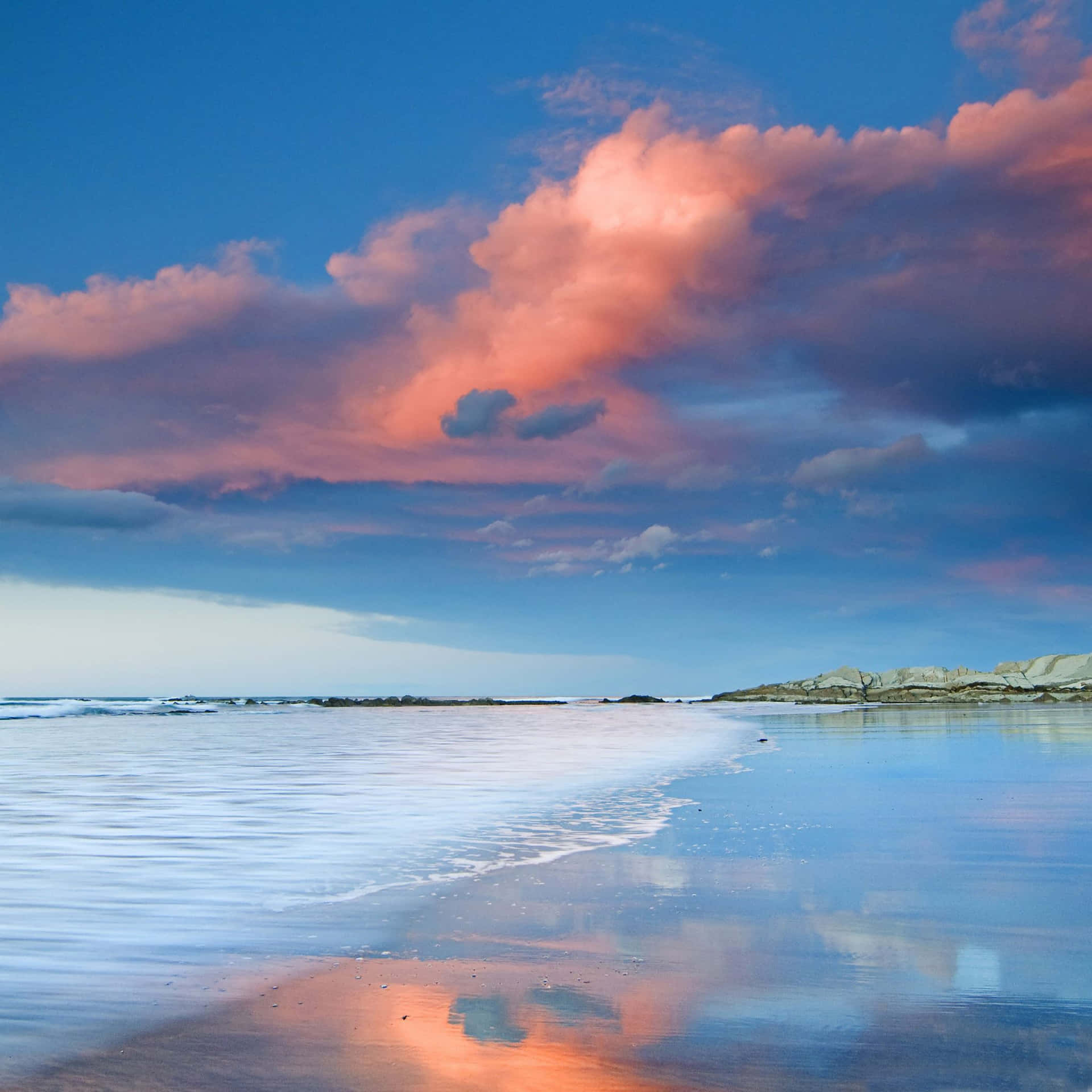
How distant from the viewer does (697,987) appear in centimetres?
637

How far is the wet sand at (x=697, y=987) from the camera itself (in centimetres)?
504

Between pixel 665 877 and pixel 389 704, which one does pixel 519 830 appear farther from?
pixel 389 704

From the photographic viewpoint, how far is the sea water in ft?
22.3

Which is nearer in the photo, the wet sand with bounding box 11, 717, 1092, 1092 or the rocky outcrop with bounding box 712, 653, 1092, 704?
the wet sand with bounding box 11, 717, 1092, 1092

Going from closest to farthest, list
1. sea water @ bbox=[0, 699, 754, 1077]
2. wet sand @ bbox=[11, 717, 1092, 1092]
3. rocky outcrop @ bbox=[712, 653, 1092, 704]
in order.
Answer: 1. wet sand @ bbox=[11, 717, 1092, 1092]
2. sea water @ bbox=[0, 699, 754, 1077]
3. rocky outcrop @ bbox=[712, 653, 1092, 704]

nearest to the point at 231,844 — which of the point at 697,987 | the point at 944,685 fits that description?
the point at 697,987

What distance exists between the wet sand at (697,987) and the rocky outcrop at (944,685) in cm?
8216

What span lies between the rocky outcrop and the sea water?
70.7 metres

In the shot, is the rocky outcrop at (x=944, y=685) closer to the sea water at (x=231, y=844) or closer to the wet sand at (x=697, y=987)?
the sea water at (x=231, y=844)

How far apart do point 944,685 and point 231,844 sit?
119729mm

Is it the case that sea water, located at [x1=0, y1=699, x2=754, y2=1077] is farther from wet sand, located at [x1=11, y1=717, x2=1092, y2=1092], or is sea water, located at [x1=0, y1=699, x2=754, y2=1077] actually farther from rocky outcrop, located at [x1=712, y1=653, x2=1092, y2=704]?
rocky outcrop, located at [x1=712, y1=653, x2=1092, y2=704]

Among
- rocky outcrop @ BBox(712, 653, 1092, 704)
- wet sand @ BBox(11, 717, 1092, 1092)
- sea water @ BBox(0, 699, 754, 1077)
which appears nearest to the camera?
wet sand @ BBox(11, 717, 1092, 1092)

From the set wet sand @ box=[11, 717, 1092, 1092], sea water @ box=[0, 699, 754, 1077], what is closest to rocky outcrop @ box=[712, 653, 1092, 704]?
sea water @ box=[0, 699, 754, 1077]

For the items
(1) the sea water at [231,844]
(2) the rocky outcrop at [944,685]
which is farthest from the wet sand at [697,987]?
(2) the rocky outcrop at [944,685]
